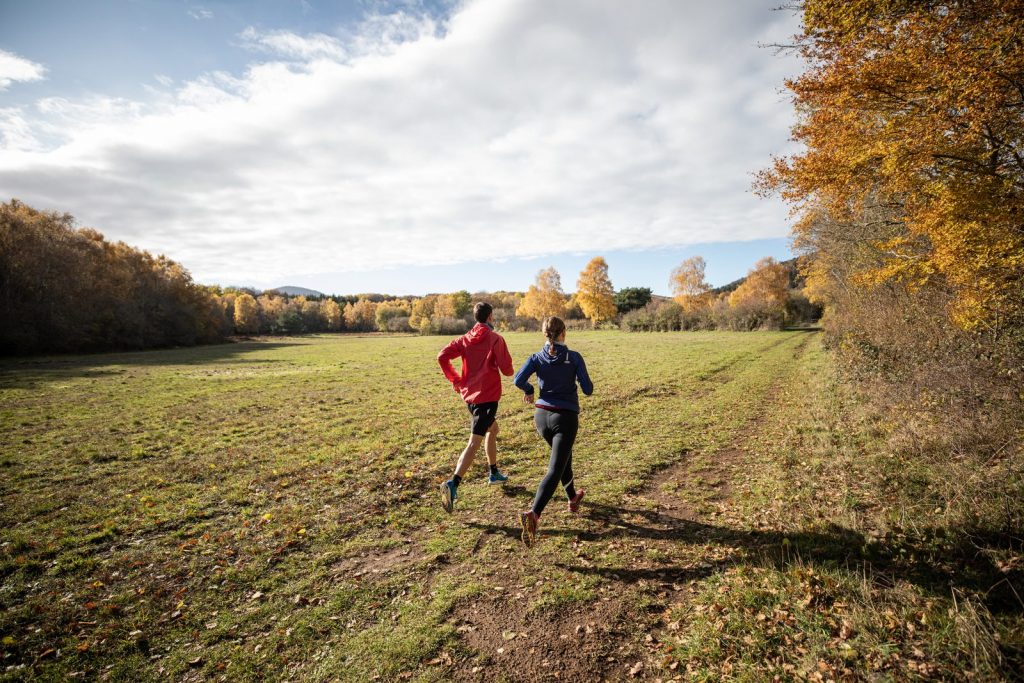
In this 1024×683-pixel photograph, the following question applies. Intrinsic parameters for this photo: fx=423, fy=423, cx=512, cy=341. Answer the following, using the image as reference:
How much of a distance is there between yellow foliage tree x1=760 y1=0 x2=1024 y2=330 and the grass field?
3.93 meters

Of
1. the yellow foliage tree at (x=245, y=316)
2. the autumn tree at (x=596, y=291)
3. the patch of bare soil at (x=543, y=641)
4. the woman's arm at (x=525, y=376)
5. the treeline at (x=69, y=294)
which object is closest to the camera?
the patch of bare soil at (x=543, y=641)

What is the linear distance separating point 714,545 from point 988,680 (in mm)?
2512

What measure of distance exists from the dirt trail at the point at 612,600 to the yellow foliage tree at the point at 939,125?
22.4 ft

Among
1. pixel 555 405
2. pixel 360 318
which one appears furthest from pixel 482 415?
pixel 360 318

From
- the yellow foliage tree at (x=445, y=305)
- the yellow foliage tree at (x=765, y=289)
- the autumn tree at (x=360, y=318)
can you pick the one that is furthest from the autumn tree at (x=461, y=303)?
the yellow foliage tree at (x=765, y=289)

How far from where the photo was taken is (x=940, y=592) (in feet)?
13.8

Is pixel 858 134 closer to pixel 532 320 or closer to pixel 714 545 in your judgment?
pixel 714 545

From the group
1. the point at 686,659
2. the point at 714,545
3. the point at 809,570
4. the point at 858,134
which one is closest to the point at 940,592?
the point at 809,570

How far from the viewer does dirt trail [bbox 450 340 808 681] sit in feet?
12.4

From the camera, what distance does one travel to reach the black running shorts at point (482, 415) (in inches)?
260

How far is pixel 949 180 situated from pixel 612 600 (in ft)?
33.4

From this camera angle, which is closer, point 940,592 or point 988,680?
point 988,680

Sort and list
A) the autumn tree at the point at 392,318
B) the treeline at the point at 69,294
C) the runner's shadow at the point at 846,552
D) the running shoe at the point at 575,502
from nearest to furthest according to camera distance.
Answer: the runner's shadow at the point at 846,552, the running shoe at the point at 575,502, the treeline at the point at 69,294, the autumn tree at the point at 392,318

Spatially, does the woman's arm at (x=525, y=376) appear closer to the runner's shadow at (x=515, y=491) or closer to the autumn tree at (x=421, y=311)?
the runner's shadow at (x=515, y=491)
